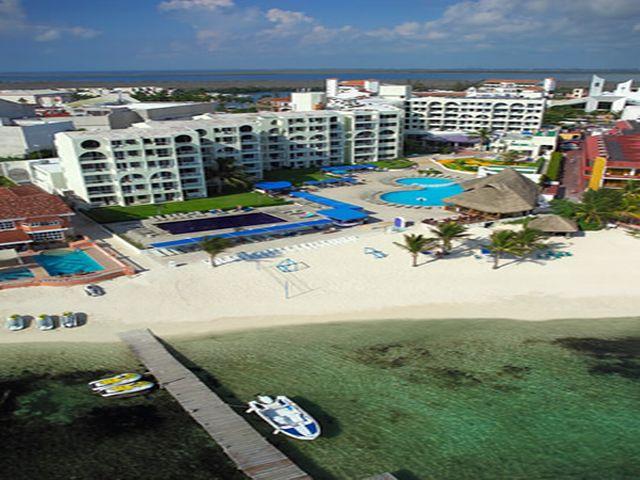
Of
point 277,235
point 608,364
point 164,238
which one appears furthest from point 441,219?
point 164,238

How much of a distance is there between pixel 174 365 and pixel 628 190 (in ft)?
205

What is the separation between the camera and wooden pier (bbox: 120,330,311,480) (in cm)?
2556

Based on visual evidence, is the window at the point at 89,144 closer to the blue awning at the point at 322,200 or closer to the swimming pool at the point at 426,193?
the blue awning at the point at 322,200

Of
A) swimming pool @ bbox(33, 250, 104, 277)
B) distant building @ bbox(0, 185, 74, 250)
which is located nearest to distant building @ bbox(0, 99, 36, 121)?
distant building @ bbox(0, 185, 74, 250)

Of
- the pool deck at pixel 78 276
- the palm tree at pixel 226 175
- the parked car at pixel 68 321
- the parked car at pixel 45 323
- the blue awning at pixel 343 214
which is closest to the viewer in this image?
the parked car at pixel 45 323

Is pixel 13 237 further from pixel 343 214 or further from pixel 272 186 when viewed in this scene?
pixel 343 214

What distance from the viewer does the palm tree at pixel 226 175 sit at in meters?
78.3

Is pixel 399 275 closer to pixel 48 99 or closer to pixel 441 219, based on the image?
pixel 441 219

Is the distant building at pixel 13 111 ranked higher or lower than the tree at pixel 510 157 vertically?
higher

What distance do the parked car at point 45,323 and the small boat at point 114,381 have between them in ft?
30.9

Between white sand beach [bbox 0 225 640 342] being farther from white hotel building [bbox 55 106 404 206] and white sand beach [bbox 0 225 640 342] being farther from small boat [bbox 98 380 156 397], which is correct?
white hotel building [bbox 55 106 404 206]

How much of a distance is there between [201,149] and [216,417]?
200 feet

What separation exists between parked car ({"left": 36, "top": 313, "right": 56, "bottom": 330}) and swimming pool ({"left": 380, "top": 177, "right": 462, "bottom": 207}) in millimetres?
53362

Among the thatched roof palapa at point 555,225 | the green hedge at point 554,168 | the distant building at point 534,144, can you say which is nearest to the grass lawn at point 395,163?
the distant building at point 534,144
